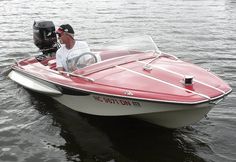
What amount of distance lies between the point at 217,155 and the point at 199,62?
231 inches

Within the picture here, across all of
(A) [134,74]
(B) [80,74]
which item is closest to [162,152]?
(A) [134,74]

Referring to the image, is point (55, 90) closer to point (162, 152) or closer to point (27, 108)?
point (27, 108)

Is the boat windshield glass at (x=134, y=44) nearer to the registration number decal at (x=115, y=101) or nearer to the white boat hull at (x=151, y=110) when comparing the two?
the white boat hull at (x=151, y=110)

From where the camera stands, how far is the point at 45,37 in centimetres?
1004

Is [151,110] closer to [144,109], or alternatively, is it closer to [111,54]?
[144,109]

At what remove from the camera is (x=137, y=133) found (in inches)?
293

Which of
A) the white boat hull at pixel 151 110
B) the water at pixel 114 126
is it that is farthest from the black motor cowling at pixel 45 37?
the white boat hull at pixel 151 110

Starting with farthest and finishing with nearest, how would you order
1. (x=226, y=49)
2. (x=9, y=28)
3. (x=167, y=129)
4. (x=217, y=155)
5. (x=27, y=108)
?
(x=9, y=28) → (x=226, y=49) → (x=27, y=108) → (x=167, y=129) → (x=217, y=155)

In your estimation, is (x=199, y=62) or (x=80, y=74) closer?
(x=80, y=74)

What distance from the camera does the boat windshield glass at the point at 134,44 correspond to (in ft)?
27.2

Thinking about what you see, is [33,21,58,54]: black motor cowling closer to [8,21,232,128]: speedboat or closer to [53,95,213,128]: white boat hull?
[8,21,232,128]: speedboat

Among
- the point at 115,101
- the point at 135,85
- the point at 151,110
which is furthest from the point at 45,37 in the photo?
the point at 151,110

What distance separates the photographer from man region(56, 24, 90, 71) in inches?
304

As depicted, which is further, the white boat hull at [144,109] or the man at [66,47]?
the man at [66,47]
